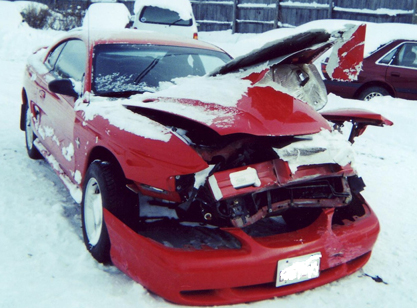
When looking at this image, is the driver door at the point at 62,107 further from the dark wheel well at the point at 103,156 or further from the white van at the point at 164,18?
the white van at the point at 164,18

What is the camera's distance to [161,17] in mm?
11297

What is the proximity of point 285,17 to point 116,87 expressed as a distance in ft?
41.6

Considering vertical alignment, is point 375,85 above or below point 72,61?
below

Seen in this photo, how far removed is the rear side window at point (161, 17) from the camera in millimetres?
11188

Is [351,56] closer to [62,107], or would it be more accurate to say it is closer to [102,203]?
[102,203]

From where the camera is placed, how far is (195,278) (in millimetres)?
2203

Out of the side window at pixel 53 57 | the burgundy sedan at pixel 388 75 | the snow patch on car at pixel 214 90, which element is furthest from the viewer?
the burgundy sedan at pixel 388 75

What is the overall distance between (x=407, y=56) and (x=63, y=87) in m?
6.70

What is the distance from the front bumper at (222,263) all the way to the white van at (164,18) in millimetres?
9283

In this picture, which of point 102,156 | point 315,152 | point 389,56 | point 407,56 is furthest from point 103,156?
point 407,56

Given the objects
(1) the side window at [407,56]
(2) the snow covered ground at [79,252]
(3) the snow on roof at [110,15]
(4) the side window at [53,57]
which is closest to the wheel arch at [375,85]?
(1) the side window at [407,56]

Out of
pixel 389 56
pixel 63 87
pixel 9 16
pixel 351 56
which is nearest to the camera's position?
pixel 351 56

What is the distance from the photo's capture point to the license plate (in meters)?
2.34

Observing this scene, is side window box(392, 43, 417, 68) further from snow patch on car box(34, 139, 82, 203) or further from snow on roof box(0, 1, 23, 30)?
snow on roof box(0, 1, 23, 30)
